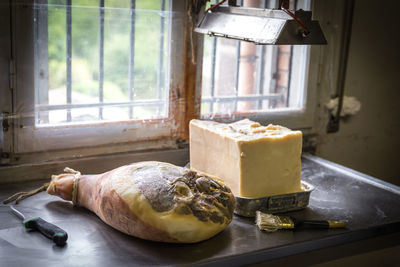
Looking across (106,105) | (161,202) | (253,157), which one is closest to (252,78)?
(106,105)

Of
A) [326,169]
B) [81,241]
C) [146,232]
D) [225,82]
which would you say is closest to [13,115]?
[81,241]

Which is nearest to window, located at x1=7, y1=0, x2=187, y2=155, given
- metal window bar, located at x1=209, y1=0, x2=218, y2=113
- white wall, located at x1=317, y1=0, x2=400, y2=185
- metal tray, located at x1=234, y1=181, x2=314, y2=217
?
metal window bar, located at x1=209, y1=0, x2=218, y2=113

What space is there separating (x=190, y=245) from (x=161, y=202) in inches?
5.6

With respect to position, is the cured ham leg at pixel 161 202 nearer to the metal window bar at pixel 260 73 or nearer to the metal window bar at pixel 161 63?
the metal window bar at pixel 161 63

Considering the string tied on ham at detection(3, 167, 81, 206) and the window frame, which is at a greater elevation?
the window frame

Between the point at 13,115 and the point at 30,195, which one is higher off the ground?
the point at 13,115

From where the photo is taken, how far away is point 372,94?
2496 millimetres

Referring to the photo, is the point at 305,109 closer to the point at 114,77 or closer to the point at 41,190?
the point at 114,77

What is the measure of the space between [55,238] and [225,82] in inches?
43.5

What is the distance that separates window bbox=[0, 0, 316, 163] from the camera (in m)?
1.65

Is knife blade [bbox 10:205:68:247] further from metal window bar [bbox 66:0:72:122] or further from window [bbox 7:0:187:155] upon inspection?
metal window bar [bbox 66:0:72:122]

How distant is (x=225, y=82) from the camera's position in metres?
2.11

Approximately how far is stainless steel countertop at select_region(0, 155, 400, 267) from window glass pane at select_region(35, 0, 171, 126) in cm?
35

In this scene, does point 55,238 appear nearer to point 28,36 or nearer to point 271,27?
point 28,36
